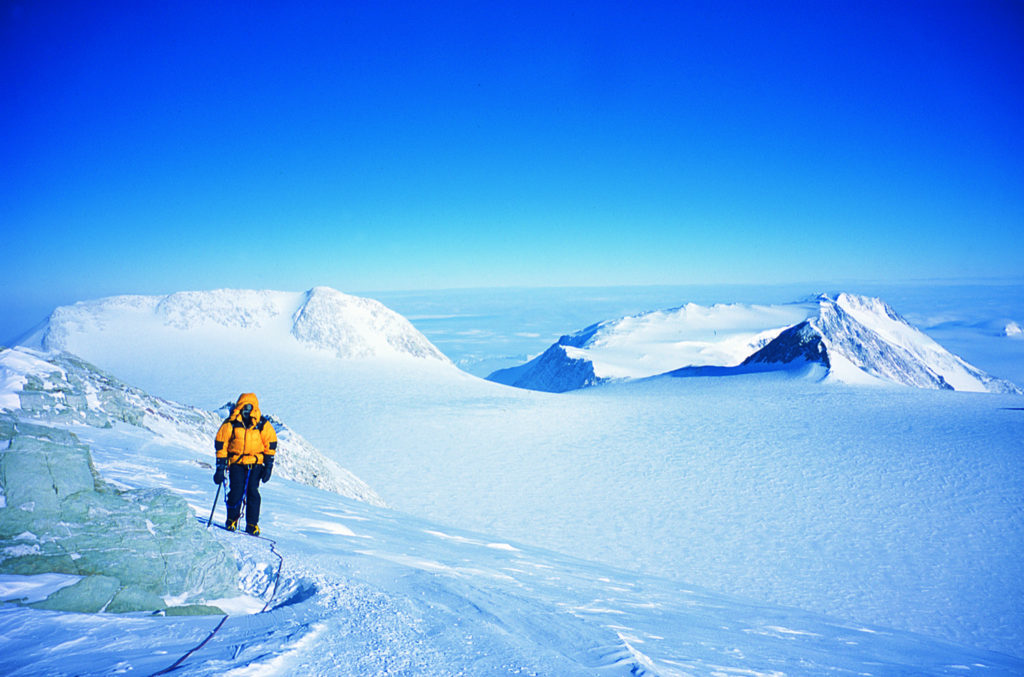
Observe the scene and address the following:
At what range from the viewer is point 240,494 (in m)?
6.05

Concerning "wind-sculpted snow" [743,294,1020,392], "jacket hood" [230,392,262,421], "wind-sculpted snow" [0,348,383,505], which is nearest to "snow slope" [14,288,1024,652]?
"wind-sculpted snow" [0,348,383,505]

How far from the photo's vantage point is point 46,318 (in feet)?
133

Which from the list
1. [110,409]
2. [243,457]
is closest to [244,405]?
[243,457]

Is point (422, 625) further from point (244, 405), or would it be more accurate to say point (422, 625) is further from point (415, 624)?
point (244, 405)

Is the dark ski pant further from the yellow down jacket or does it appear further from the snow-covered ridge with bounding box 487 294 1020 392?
the snow-covered ridge with bounding box 487 294 1020 392

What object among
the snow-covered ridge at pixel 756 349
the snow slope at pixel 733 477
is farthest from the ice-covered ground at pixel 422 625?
the snow-covered ridge at pixel 756 349

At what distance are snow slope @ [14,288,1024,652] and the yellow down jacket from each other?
8.44 m

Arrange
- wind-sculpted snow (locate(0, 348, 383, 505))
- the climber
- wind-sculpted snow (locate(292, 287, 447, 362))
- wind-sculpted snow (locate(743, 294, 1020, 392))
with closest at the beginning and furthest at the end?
the climber < wind-sculpted snow (locate(0, 348, 383, 505)) < wind-sculpted snow (locate(743, 294, 1020, 392)) < wind-sculpted snow (locate(292, 287, 447, 362))

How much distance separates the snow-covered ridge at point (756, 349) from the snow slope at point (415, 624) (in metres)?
32.1

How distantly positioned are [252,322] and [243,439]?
42752 mm

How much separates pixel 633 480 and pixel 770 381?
21.5 meters

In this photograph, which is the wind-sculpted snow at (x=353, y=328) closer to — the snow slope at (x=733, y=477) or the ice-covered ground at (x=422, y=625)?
the snow slope at (x=733, y=477)

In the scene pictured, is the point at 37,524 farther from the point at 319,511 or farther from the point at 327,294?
the point at 327,294

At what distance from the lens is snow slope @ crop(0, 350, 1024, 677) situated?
10.5 feet
